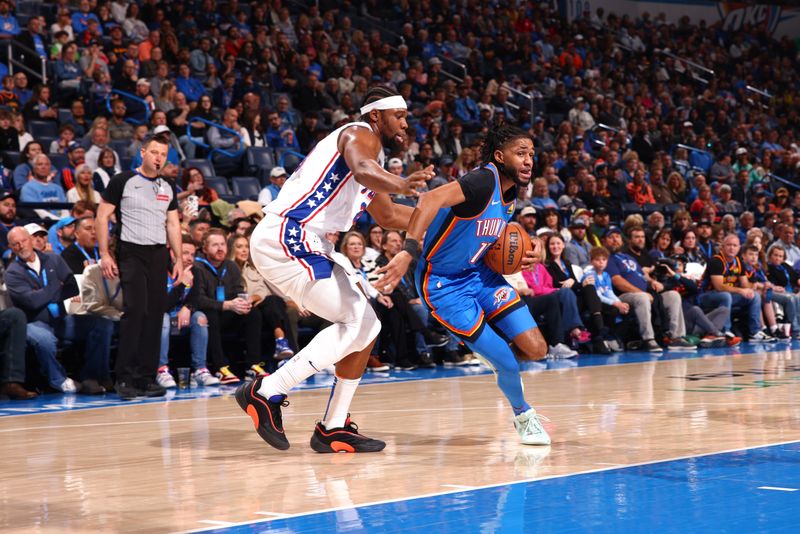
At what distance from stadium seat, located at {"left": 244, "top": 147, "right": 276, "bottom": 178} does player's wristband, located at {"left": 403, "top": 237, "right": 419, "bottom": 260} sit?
8572 mm

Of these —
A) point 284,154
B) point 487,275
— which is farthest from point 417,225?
point 284,154

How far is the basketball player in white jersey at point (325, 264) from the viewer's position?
5.18m

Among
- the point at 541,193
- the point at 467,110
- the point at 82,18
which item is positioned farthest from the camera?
the point at 467,110

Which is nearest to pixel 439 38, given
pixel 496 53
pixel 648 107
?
pixel 496 53

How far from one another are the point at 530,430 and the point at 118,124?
27.7 feet

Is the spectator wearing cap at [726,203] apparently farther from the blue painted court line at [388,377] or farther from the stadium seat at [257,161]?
the stadium seat at [257,161]

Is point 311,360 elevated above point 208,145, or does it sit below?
above

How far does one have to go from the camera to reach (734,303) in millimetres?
13391

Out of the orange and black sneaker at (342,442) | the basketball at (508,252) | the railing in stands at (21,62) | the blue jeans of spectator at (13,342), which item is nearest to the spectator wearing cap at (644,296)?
the blue jeans of spectator at (13,342)

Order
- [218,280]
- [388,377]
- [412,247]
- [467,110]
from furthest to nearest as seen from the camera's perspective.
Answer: [467,110]
[388,377]
[218,280]
[412,247]

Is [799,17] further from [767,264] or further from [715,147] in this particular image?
[767,264]

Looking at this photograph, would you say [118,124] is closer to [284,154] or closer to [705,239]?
[284,154]

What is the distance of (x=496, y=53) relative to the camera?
69.2 feet

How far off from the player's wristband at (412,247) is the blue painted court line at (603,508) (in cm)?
108
